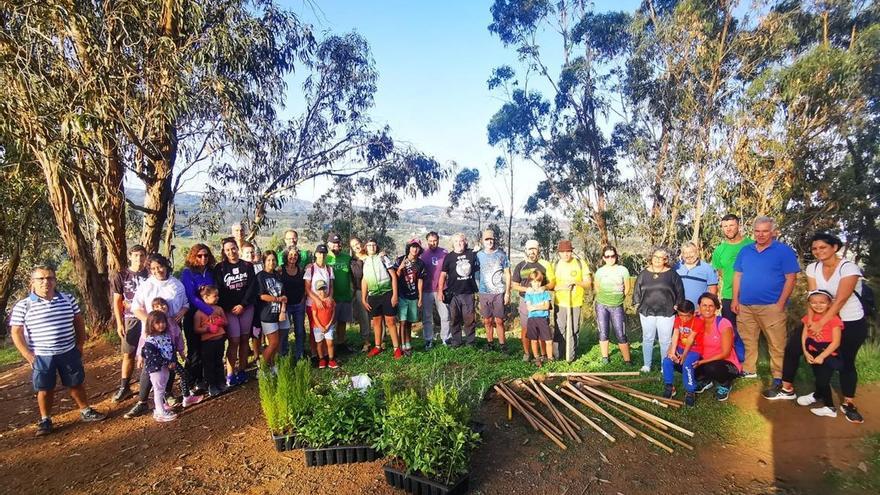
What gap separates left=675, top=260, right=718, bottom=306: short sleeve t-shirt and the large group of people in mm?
12

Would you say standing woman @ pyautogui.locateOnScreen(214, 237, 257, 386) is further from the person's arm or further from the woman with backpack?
the woman with backpack

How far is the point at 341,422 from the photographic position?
359 centimetres

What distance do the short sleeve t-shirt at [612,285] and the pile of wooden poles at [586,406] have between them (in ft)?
3.03

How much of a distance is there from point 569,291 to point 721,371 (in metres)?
1.85

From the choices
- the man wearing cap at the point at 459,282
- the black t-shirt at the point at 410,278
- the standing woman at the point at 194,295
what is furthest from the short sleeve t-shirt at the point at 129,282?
the man wearing cap at the point at 459,282

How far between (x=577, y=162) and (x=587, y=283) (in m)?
14.5

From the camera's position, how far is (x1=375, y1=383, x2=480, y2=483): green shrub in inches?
122

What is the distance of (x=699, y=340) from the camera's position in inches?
184

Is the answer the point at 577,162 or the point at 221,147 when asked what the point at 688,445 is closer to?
the point at 221,147

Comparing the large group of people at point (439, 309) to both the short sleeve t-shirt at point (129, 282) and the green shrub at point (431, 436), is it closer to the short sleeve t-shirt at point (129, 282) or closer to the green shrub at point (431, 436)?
the short sleeve t-shirt at point (129, 282)

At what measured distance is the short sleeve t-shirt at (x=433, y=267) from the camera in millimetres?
6652

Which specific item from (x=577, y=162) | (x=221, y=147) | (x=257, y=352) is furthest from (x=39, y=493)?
(x=577, y=162)

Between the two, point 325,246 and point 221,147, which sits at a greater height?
point 221,147

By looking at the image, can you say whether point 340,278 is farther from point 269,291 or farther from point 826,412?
point 826,412
